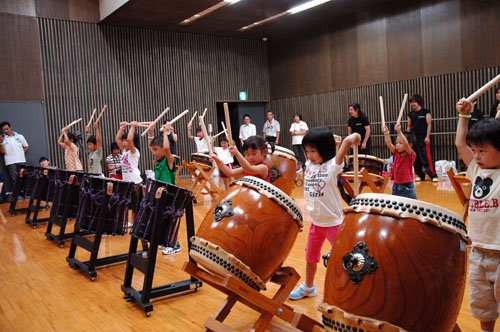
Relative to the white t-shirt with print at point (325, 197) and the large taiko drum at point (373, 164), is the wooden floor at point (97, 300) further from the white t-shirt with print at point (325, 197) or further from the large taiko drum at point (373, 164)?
the large taiko drum at point (373, 164)

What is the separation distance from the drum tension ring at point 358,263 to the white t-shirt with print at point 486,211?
77cm

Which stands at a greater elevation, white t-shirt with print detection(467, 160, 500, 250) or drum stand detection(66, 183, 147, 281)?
white t-shirt with print detection(467, 160, 500, 250)

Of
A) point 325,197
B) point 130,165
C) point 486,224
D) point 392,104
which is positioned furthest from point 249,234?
point 392,104

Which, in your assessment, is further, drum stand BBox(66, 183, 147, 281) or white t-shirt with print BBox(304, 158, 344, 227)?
drum stand BBox(66, 183, 147, 281)

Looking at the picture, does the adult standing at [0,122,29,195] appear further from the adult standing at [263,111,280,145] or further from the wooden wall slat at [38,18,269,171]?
the adult standing at [263,111,280,145]

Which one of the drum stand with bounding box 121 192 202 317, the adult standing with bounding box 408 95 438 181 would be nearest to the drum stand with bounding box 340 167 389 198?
the drum stand with bounding box 121 192 202 317

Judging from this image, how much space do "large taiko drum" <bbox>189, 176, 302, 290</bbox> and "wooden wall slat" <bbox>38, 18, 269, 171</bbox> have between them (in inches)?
345

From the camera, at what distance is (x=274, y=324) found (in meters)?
2.49

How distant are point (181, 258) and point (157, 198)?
135 centimetres

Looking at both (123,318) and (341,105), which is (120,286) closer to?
(123,318)

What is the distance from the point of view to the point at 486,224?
6.23ft

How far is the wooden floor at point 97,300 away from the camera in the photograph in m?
2.58

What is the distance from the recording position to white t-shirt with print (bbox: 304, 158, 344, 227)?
261cm

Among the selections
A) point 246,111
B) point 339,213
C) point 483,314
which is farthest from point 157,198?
point 246,111
